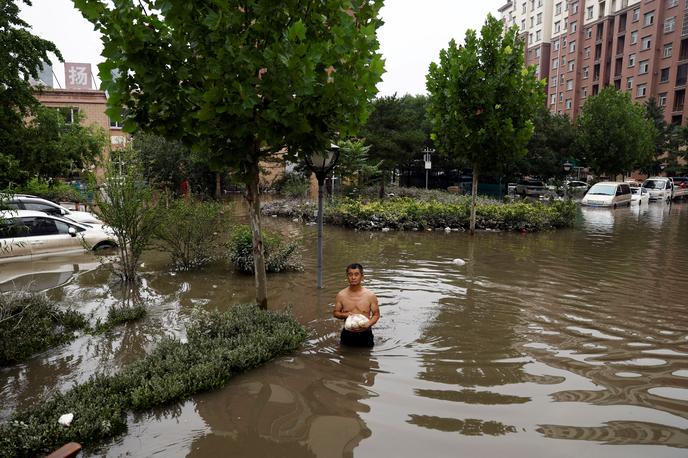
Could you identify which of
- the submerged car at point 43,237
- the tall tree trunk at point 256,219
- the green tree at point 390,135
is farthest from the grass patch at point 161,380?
the green tree at point 390,135

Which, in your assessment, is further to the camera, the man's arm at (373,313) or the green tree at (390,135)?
the green tree at (390,135)

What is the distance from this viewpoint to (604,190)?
96.2 ft

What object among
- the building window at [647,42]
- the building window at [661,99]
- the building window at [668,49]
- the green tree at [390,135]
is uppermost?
the building window at [647,42]

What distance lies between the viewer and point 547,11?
7088cm

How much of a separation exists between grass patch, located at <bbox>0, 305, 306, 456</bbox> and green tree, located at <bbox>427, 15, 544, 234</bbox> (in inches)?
433

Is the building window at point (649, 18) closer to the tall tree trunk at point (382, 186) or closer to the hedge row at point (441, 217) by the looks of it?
the tall tree trunk at point (382, 186)

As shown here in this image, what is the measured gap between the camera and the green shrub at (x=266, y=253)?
392 inches

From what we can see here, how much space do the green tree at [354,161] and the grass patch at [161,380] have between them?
16727 mm

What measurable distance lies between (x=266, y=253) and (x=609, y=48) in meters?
65.9

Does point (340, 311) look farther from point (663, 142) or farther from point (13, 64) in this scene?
point (663, 142)

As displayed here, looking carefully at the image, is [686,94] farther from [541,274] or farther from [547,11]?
[541,274]

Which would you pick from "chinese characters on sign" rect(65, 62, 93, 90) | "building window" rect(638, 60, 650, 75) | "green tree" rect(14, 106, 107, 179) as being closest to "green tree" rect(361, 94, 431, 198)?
"green tree" rect(14, 106, 107, 179)

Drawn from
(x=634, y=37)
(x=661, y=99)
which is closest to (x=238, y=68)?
(x=661, y=99)

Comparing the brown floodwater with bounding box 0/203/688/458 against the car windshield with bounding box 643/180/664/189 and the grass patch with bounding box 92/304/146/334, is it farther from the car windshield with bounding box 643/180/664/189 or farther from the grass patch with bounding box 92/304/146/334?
the car windshield with bounding box 643/180/664/189
